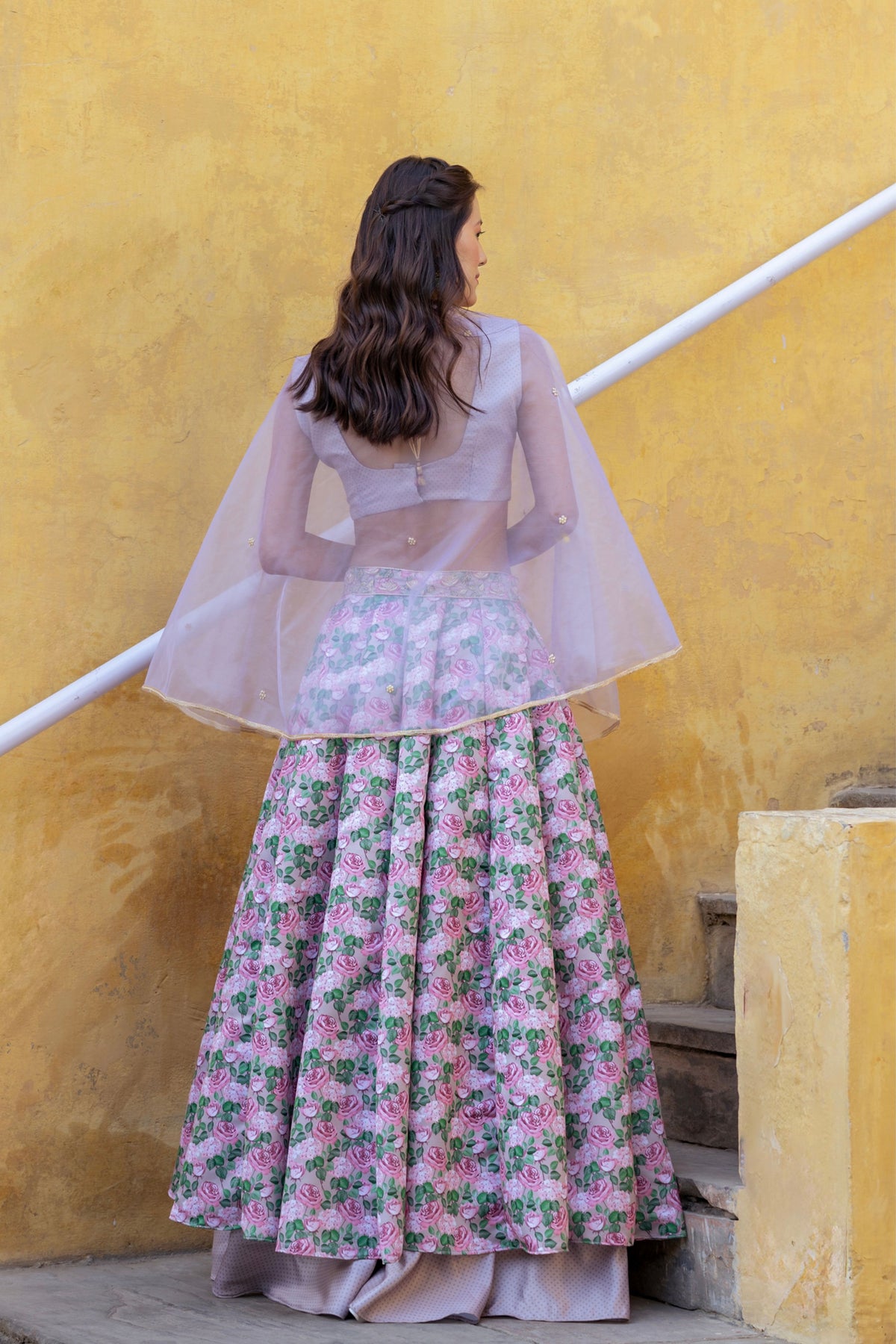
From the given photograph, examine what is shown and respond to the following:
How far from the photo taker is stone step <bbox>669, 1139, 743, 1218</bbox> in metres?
1.92

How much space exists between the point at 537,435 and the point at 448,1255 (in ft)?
3.67

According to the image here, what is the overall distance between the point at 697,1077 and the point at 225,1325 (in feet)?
2.82

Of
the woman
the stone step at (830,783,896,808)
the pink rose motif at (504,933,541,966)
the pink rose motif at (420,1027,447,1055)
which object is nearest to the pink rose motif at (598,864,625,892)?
the woman

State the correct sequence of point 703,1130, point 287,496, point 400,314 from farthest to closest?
point 703,1130, point 287,496, point 400,314

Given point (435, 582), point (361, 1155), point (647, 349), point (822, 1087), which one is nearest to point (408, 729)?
point (435, 582)

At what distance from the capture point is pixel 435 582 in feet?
6.71

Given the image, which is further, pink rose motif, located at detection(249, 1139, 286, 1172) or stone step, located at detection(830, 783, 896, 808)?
stone step, located at detection(830, 783, 896, 808)

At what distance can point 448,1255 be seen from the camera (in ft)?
6.18

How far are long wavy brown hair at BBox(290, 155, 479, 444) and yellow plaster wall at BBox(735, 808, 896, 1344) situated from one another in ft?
2.48

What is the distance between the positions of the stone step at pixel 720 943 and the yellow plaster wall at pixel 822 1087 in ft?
2.63

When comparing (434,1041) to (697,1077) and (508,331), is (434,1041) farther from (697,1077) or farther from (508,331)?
(508,331)

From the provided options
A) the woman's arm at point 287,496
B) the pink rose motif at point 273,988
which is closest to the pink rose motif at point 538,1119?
the pink rose motif at point 273,988

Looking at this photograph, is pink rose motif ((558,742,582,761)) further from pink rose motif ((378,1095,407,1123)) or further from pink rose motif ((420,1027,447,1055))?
pink rose motif ((378,1095,407,1123))

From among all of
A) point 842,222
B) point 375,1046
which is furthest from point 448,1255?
point 842,222
